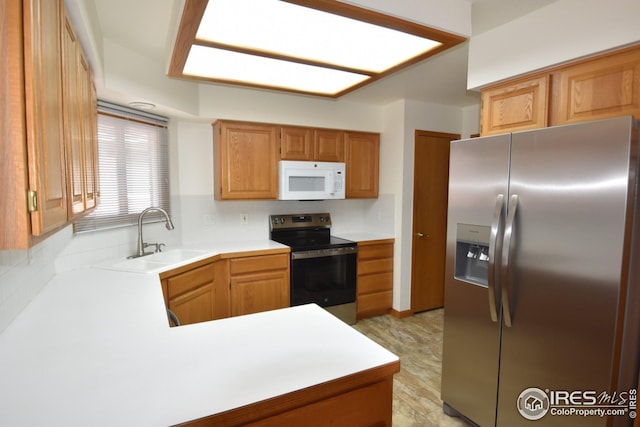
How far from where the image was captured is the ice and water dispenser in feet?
5.99

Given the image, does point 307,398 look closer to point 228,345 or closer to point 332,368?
point 332,368

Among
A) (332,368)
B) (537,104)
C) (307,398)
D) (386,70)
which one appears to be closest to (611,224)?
(537,104)

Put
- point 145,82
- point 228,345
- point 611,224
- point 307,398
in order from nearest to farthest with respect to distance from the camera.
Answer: point 307,398
point 228,345
point 611,224
point 145,82

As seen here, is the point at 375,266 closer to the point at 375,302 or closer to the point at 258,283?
the point at 375,302

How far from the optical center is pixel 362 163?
11.9ft

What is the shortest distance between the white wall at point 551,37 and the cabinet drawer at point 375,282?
210 centimetres

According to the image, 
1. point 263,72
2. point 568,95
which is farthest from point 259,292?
point 568,95

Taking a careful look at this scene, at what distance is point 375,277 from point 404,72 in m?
2.05

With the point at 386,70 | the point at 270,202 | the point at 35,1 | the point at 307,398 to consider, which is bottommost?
the point at 307,398

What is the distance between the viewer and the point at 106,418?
0.72 metres

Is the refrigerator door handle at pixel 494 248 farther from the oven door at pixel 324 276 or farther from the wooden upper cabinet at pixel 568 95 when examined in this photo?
the oven door at pixel 324 276

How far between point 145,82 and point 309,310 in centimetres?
204

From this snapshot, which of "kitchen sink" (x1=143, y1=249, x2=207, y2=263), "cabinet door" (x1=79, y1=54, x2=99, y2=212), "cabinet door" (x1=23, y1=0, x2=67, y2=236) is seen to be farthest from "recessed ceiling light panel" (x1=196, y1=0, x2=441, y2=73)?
"kitchen sink" (x1=143, y1=249, x2=207, y2=263)

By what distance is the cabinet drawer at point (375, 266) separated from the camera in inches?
136
